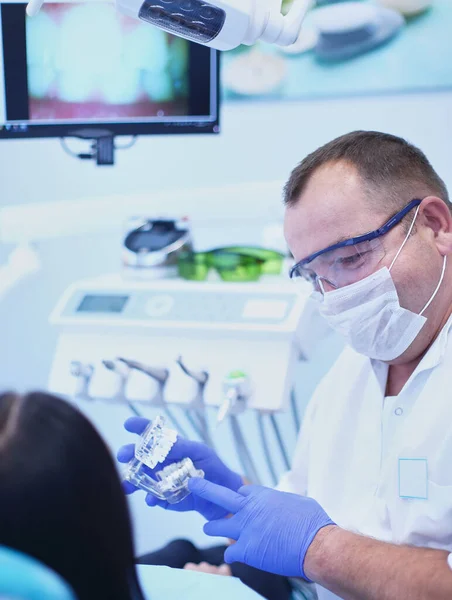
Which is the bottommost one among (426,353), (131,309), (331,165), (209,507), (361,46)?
(209,507)

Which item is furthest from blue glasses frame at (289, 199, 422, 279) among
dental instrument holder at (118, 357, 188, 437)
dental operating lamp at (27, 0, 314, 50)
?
dental instrument holder at (118, 357, 188, 437)

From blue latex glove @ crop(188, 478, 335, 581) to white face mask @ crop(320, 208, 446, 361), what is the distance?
0.93 feet

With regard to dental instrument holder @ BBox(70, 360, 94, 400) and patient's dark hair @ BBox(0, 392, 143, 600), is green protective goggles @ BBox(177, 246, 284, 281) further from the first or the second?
patient's dark hair @ BBox(0, 392, 143, 600)

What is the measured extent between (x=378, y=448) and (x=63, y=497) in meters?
0.79

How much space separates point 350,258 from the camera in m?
1.38

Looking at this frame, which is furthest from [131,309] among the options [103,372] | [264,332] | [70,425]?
[70,425]

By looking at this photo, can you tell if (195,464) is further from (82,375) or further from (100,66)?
(100,66)

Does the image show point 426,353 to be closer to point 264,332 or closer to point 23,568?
point 264,332

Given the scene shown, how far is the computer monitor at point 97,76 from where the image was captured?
185 centimetres

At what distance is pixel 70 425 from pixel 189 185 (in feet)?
6.23

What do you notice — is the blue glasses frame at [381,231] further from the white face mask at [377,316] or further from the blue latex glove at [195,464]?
the blue latex glove at [195,464]

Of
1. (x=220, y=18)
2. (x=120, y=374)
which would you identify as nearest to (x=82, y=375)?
(x=120, y=374)

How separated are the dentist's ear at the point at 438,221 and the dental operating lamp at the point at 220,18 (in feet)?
1.16

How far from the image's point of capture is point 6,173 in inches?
102
